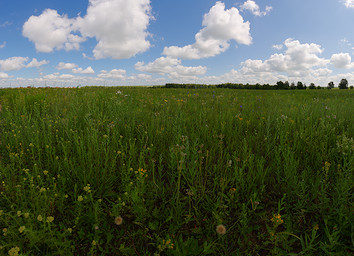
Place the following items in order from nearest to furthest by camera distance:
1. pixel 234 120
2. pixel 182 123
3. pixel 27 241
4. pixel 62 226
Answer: pixel 27 241
pixel 62 226
pixel 182 123
pixel 234 120

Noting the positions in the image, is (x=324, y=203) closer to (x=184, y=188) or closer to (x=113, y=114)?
(x=184, y=188)

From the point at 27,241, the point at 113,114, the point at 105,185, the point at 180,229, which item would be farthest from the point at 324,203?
the point at 113,114

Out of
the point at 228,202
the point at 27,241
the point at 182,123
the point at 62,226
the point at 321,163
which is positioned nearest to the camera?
the point at 27,241

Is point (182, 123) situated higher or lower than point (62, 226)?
higher

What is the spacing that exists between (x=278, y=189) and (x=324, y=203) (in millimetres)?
382

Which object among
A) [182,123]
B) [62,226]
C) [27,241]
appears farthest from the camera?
[182,123]

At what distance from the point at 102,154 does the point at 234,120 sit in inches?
97.3

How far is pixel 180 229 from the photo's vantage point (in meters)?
1.65

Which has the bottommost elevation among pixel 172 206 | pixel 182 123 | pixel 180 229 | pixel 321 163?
pixel 180 229

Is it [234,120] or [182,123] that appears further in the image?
[234,120]

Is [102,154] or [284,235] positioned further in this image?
[102,154]

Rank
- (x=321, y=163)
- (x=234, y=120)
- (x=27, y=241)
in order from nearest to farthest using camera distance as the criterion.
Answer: (x=27, y=241) → (x=321, y=163) → (x=234, y=120)

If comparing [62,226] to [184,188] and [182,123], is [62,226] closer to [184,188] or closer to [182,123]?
[184,188]

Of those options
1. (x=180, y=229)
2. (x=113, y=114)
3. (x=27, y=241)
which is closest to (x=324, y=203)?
(x=180, y=229)
